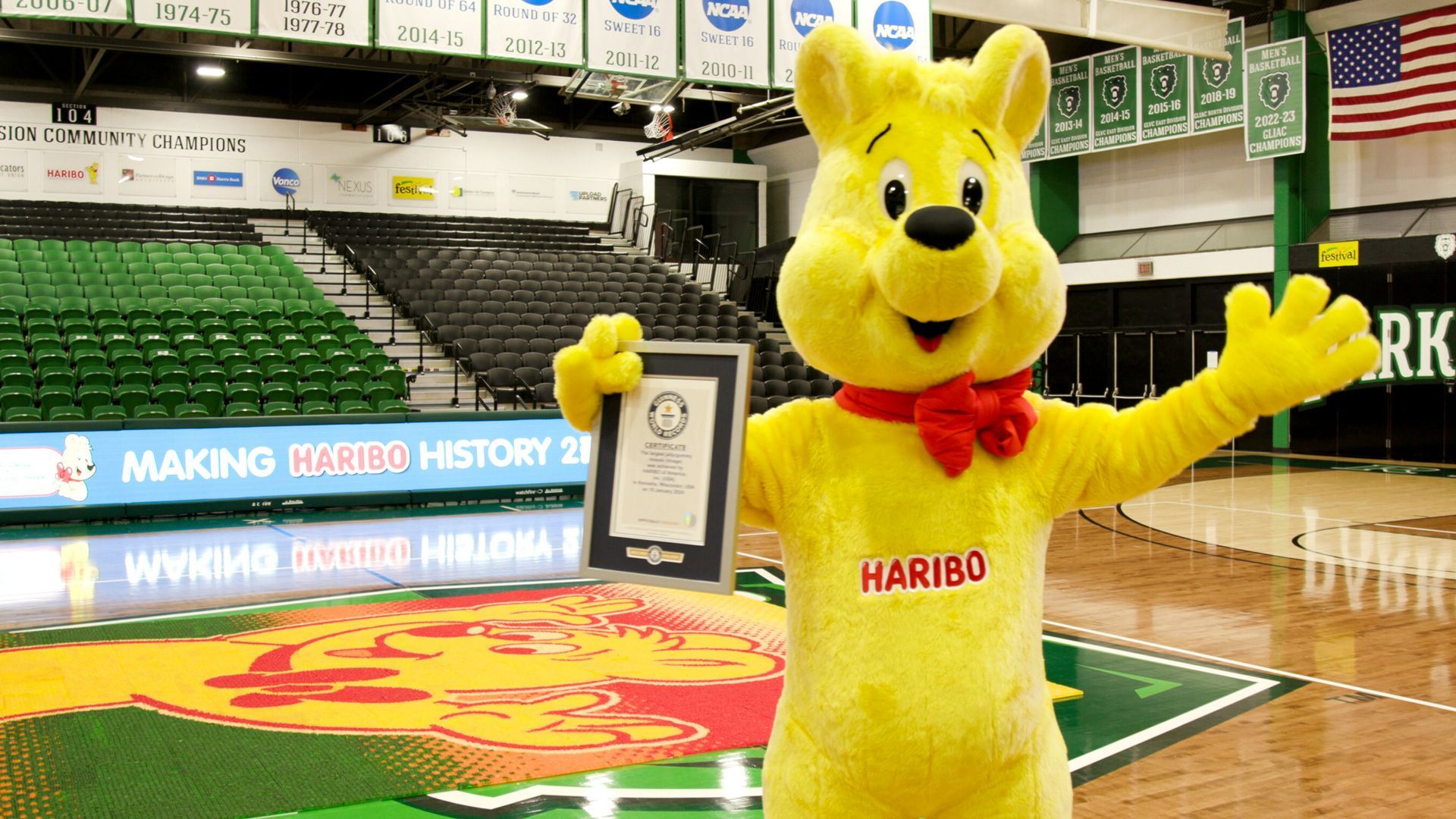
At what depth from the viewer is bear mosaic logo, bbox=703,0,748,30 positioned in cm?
1195

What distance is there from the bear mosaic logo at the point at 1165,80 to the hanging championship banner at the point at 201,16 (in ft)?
41.8

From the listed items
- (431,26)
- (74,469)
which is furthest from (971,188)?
(74,469)

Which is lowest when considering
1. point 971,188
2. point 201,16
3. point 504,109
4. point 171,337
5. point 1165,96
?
point 971,188

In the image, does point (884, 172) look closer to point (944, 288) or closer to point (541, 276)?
point (944, 288)

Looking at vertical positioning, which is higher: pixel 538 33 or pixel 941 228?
pixel 538 33

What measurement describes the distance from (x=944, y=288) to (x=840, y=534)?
539mm

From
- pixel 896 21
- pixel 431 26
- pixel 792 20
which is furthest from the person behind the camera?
pixel 896 21

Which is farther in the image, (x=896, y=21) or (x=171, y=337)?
(x=171, y=337)

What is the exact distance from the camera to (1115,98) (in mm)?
18438

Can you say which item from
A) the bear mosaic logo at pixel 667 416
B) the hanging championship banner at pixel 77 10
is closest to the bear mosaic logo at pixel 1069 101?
Result: the hanging championship banner at pixel 77 10

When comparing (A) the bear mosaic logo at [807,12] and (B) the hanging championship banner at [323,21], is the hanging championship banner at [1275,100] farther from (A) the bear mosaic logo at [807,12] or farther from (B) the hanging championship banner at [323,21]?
(B) the hanging championship banner at [323,21]

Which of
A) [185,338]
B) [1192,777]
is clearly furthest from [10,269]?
[1192,777]

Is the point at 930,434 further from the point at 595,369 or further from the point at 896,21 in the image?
the point at 896,21

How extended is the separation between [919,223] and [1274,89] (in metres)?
16.6
